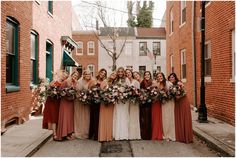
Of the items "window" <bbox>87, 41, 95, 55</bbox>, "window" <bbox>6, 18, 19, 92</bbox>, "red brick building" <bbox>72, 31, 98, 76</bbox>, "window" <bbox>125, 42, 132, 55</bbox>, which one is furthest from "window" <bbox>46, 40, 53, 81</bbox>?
"window" <bbox>125, 42, 132, 55</bbox>

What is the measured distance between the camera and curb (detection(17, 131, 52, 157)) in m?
7.68

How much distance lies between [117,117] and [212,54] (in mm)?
5699

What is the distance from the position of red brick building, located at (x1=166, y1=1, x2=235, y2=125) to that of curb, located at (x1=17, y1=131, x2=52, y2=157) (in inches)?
219

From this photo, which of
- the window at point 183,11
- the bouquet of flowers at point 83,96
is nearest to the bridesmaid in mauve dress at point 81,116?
the bouquet of flowers at point 83,96

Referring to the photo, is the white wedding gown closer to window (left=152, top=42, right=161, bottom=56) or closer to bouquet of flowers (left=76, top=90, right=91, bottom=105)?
bouquet of flowers (left=76, top=90, right=91, bottom=105)

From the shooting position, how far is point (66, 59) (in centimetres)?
2200

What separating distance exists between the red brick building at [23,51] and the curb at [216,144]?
17.5 ft

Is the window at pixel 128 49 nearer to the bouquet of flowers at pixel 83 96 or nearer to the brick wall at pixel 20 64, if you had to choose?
the brick wall at pixel 20 64

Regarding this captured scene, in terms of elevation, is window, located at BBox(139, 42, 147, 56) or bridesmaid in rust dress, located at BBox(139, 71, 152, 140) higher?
window, located at BBox(139, 42, 147, 56)

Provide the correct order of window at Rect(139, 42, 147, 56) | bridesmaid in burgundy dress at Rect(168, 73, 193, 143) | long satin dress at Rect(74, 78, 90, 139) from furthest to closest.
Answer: window at Rect(139, 42, 147, 56) < long satin dress at Rect(74, 78, 90, 139) < bridesmaid in burgundy dress at Rect(168, 73, 193, 143)

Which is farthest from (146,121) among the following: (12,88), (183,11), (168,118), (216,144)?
(183,11)

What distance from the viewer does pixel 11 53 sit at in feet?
38.3

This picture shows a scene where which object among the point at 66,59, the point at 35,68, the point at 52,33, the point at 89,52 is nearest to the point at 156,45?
the point at 89,52

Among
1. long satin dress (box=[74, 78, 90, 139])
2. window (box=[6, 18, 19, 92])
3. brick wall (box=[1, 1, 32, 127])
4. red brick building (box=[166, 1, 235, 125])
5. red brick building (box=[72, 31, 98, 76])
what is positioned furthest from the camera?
red brick building (box=[72, 31, 98, 76])
